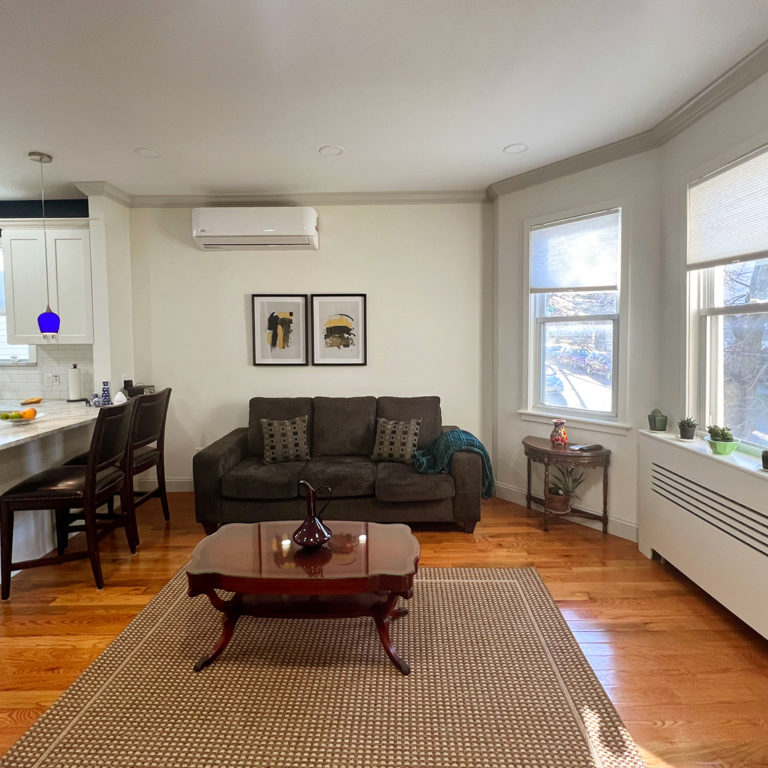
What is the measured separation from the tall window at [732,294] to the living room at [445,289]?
0.29ft

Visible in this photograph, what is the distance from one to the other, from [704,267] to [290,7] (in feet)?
8.36

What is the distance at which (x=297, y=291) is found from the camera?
4.26m

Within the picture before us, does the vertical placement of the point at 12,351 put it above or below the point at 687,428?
above

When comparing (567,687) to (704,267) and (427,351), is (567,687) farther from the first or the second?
(427,351)

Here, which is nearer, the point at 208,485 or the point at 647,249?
the point at 647,249

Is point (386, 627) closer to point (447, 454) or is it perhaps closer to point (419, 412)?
point (447, 454)

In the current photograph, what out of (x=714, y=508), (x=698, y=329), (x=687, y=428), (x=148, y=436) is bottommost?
(x=714, y=508)

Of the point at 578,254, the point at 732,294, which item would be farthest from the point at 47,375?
the point at 732,294

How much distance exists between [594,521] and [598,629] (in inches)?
54.8

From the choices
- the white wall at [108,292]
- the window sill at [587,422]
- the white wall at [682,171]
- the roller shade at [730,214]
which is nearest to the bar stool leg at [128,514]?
the white wall at [108,292]

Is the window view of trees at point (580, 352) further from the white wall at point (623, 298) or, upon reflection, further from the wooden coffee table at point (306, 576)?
the wooden coffee table at point (306, 576)

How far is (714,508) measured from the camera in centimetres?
235

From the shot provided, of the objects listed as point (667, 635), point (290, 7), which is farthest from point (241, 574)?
point (290, 7)

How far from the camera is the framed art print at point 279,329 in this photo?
4246 millimetres
